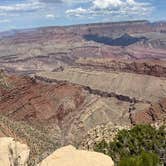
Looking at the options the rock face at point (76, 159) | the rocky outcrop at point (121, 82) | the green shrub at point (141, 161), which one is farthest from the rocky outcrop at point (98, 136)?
the rocky outcrop at point (121, 82)

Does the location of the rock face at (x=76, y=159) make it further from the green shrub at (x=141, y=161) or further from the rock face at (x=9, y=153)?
the rock face at (x=9, y=153)

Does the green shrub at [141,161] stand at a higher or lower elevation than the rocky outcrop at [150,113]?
higher

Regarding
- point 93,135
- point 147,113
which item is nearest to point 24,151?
point 93,135

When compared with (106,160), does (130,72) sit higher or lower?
lower

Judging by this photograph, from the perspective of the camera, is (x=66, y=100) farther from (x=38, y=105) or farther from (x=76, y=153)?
(x=76, y=153)

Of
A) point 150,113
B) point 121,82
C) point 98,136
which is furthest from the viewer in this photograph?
point 121,82

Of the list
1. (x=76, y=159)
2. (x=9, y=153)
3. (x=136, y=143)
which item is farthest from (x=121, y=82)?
(x=76, y=159)

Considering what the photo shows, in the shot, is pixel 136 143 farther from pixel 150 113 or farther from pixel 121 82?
pixel 121 82

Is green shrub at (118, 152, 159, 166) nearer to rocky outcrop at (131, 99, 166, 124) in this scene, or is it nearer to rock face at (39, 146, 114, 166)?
rock face at (39, 146, 114, 166)

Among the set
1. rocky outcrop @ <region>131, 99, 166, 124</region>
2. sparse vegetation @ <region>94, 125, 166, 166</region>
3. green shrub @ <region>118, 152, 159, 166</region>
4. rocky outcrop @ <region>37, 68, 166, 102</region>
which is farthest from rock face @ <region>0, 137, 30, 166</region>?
rocky outcrop @ <region>37, 68, 166, 102</region>

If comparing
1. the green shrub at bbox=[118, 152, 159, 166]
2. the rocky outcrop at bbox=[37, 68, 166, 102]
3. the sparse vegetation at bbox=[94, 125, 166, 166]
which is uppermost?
the green shrub at bbox=[118, 152, 159, 166]

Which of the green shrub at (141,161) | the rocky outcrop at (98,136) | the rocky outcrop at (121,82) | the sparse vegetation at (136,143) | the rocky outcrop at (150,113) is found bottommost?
the rocky outcrop at (121,82)
